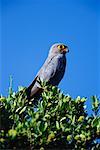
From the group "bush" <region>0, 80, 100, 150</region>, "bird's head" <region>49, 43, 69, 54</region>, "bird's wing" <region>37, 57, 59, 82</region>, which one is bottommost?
"bush" <region>0, 80, 100, 150</region>

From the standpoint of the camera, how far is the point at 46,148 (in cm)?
498

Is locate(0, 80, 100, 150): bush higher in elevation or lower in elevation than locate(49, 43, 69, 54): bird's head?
lower

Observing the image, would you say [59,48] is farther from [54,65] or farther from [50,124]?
[50,124]

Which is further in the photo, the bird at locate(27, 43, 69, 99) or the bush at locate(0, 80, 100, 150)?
the bird at locate(27, 43, 69, 99)

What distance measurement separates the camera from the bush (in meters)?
4.93

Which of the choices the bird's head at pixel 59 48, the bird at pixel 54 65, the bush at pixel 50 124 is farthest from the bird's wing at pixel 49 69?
the bush at pixel 50 124

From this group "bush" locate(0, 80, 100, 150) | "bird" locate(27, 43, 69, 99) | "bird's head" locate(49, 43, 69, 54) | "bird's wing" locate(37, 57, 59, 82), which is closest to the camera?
"bush" locate(0, 80, 100, 150)

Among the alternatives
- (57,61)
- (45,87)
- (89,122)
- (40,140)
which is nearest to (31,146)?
(40,140)

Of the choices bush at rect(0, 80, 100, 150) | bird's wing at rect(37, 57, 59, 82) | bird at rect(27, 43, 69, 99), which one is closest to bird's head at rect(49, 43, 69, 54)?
bird at rect(27, 43, 69, 99)

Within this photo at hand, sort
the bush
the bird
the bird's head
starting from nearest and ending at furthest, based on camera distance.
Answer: the bush, the bird, the bird's head

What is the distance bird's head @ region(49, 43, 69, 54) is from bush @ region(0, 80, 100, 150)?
4502 mm

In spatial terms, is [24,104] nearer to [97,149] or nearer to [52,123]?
[52,123]

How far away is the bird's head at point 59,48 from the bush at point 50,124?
4502mm

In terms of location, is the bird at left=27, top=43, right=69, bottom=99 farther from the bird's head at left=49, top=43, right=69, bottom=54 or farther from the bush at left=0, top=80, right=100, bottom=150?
the bush at left=0, top=80, right=100, bottom=150
